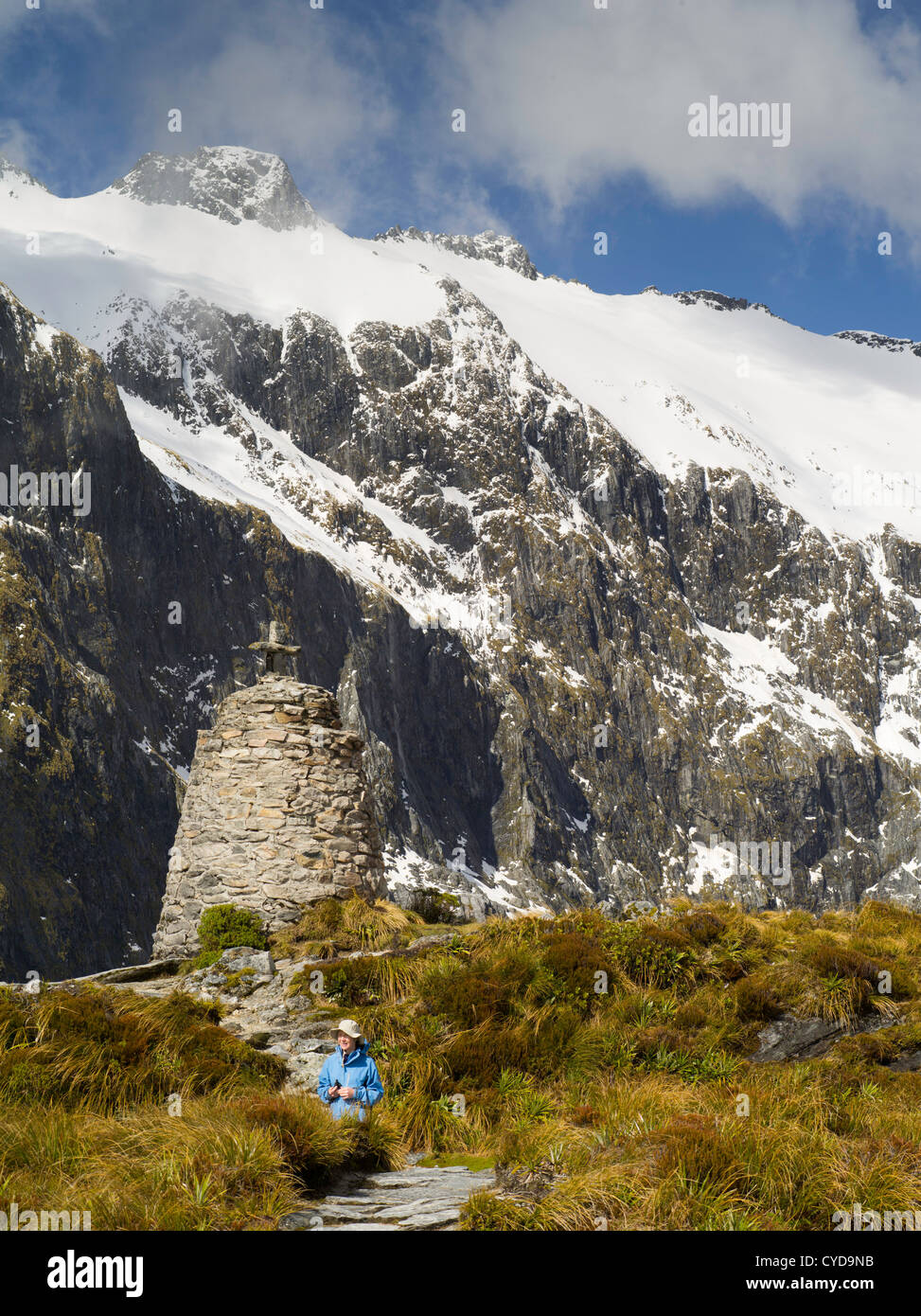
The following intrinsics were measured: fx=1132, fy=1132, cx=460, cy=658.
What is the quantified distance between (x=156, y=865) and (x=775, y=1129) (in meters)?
148

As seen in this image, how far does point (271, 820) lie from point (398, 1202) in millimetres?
10553

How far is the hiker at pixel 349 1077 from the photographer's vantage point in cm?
1027

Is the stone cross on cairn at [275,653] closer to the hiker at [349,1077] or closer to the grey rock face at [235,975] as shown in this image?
the grey rock face at [235,975]

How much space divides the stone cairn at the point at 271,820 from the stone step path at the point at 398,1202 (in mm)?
8791

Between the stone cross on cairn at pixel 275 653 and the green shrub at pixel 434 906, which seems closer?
the green shrub at pixel 434 906

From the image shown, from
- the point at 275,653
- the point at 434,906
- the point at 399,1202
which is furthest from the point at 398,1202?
the point at 275,653

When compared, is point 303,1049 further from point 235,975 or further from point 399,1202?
point 399,1202

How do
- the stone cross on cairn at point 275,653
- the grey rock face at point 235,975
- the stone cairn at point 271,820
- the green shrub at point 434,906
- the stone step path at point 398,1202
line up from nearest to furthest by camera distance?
1. the stone step path at point 398,1202
2. the grey rock face at point 235,975
3. the stone cairn at point 271,820
4. the green shrub at point 434,906
5. the stone cross on cairn at point 275,653

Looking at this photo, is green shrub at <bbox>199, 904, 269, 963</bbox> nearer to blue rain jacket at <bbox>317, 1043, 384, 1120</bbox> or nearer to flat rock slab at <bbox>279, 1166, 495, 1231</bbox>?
blue rain jacket at <bbox>317, 1043, 384, 1120</bbox>

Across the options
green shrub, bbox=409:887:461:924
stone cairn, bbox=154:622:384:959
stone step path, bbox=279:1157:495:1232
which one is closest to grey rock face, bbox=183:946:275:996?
stone cairn, bbox=154:622:384:959

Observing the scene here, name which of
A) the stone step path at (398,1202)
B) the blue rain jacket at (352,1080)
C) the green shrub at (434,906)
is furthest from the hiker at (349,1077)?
the green shrub at (434,906)

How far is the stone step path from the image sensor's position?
24.4ft

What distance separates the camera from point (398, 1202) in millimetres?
8172

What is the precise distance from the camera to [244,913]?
17.5 m
